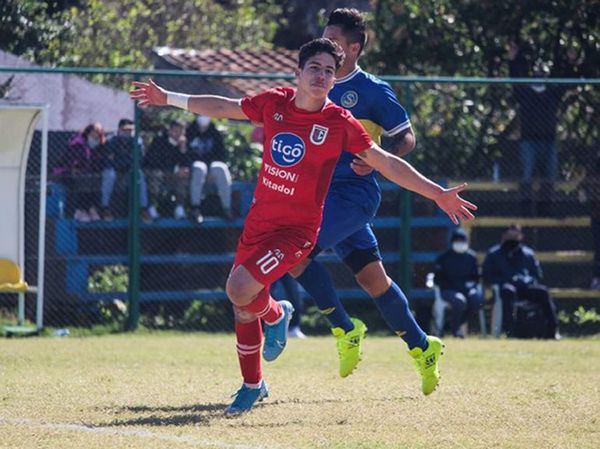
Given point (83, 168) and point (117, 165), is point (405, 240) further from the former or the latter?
point (83, 168)

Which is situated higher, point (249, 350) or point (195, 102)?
point (195, 102)

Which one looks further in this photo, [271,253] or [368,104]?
[368,104]

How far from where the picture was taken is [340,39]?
8125 millimetres

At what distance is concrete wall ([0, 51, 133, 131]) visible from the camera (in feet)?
45.5

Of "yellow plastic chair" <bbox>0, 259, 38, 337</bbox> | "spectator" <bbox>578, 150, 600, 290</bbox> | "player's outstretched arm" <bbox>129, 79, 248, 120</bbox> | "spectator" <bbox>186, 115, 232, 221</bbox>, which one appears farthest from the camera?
"spectator" <bbox>578, 150, 600, 290</bbox>

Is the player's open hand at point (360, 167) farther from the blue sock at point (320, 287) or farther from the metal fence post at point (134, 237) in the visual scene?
the metal fence post at point (134, 237)

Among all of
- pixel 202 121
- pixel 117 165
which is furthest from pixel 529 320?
pixel 117 165

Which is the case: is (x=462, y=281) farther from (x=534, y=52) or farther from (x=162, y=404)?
(x=162, y=404)

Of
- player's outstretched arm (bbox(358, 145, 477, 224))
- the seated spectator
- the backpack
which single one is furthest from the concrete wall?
player's outstretched arm (bbox(358, 145, 477, 224))

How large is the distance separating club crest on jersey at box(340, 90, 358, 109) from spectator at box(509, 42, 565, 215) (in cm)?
702

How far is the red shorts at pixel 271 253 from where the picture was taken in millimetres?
6867

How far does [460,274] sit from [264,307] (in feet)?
24.8

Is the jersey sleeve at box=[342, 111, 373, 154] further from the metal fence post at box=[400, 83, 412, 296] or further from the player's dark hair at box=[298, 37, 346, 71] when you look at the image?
the metal fence post at box=[400, 83, 412, 296]

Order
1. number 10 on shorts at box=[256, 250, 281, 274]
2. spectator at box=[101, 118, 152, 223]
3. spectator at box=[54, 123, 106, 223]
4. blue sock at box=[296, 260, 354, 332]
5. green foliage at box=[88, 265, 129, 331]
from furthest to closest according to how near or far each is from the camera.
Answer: green foliage at box=[88, 265, 129, 331] → spectator at box=[101, 118, 152, 223] → spectator at box=[54, 123, 106, 223] → blue sock at box=[296, 260, 354, 332] → number 10 on shorts at box=[256, 250, 281, 274]
